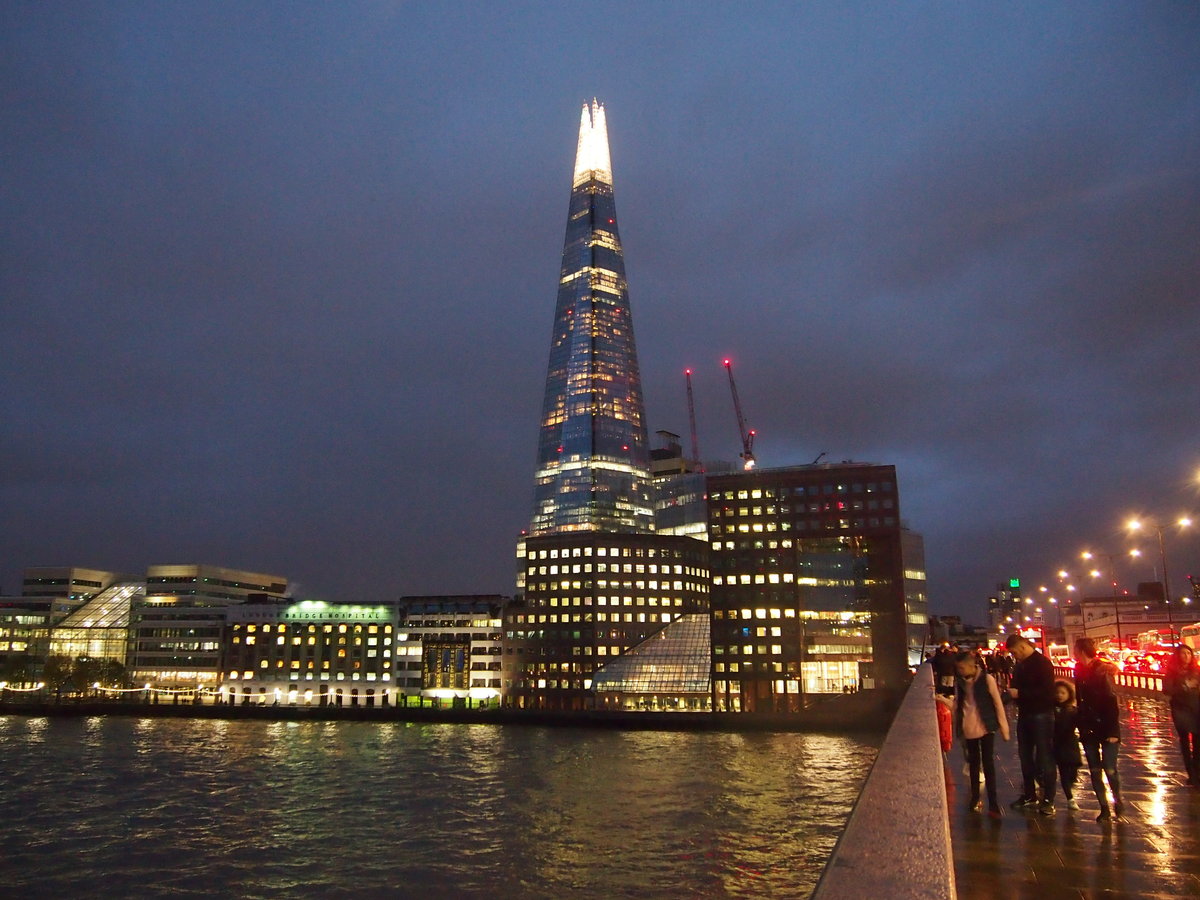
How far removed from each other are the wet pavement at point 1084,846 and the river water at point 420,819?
2451cm

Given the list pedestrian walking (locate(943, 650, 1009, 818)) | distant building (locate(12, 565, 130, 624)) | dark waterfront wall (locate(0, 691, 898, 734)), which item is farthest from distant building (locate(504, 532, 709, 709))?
pedestrian walking (locate(943, 650, 1009, 818))

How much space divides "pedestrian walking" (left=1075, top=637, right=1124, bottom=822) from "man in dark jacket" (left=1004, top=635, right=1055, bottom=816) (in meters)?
0.53

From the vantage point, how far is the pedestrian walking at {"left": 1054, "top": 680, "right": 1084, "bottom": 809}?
12547 mm

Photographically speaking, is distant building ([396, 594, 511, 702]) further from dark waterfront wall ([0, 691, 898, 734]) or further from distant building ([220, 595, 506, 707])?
dark waterfront wall ([0, 691, 898, 734])

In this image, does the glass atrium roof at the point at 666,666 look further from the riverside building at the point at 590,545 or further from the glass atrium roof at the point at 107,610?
the glass atrium roof at the point at 107,610

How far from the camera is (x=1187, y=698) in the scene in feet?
45.2

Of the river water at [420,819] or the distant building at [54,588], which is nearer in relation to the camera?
the river water at [420,819]

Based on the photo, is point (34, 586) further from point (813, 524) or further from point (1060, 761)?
point (1060, 761)

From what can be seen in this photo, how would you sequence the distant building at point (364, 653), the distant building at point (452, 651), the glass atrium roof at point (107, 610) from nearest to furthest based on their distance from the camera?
1. the distant building at point (452, 651)
2. the distant building at point (364, 653)
3. the glass atrium roof at point (107, 610)

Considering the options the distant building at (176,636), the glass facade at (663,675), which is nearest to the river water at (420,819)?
the glass facade at (663,675)

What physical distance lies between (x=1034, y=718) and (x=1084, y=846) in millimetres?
2600

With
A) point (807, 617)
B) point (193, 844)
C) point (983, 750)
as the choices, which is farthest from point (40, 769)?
point (807, 617)

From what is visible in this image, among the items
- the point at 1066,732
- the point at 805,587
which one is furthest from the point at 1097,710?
the point at 805,587

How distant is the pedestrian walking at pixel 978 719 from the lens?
11891 mm
